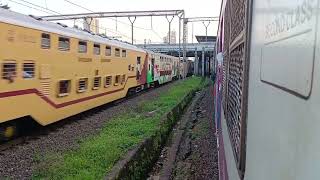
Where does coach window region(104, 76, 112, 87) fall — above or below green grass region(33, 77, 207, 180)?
above

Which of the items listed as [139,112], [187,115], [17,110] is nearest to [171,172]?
[17,110]

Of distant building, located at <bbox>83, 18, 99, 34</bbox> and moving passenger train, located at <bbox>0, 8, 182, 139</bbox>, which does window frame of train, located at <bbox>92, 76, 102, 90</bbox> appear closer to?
moving passenger train, located at <bbox>0, 8, 182, 139</bbox>

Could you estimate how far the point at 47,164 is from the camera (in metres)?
7.05

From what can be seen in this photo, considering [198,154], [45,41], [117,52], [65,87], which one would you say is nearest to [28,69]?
[45,41]

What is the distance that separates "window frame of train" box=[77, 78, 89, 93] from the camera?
1288 centimetres

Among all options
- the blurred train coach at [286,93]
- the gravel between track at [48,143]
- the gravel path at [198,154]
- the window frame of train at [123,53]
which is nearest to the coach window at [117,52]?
the window frame of train at [123,53]

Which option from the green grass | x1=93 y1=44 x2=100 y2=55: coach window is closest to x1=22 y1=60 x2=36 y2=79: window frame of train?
the green grass

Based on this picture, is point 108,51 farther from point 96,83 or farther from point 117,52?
point 96,83

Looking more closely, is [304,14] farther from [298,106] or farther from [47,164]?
[47,164]

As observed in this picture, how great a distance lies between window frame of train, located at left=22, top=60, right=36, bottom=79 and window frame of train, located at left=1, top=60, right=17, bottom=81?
0.41 meters

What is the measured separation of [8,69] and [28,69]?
0.90 metres

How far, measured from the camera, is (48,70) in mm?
10477

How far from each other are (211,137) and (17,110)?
5.18 metres

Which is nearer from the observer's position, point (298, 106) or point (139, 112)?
point (298, 106)
